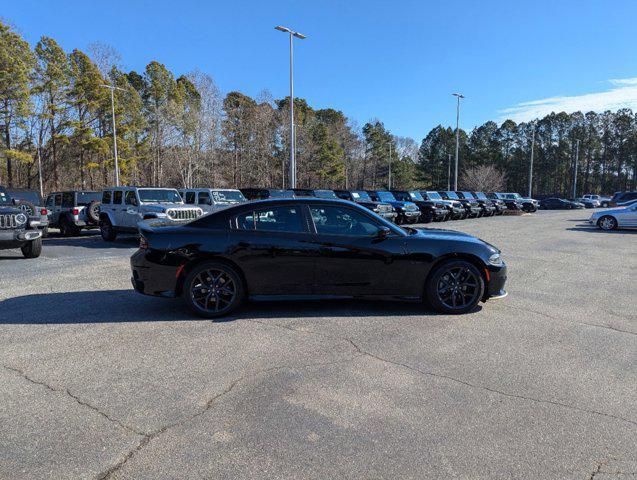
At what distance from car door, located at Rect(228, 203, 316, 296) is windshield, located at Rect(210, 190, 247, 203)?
39.9ft

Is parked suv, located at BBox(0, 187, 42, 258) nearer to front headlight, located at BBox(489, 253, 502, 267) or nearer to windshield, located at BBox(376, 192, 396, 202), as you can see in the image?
front headlight, located at BBox(489, 253, 502, 267)

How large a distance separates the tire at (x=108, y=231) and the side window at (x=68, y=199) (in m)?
4.20

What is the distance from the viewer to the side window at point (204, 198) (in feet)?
57.5

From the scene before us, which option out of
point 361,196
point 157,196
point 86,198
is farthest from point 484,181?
point 157,196

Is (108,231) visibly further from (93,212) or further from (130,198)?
(93,212)

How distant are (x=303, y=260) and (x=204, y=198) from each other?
42.2ft

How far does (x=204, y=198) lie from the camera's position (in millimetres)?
17609

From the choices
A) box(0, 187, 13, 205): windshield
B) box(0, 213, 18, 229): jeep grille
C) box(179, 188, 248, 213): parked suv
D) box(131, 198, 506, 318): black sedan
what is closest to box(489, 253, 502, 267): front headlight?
box(131, 198, 506, 318): black sedan

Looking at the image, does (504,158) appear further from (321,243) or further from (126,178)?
(321,243)

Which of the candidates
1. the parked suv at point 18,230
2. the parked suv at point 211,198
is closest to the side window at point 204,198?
the parked suv at point 211,198

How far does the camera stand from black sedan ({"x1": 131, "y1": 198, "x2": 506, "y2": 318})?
5594 millimetres

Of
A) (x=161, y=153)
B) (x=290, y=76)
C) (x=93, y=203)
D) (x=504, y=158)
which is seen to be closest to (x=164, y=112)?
(x=161, y=153)

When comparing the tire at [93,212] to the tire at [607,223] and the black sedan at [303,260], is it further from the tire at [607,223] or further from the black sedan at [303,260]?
the tire at [607,223]

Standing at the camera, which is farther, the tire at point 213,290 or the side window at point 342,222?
the side window at point 342,222
